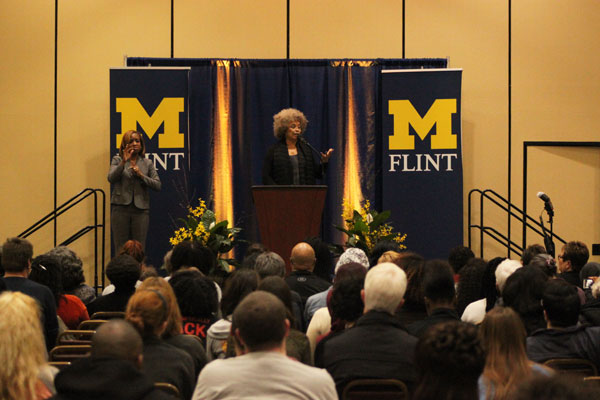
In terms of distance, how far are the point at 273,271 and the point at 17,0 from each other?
270 inches

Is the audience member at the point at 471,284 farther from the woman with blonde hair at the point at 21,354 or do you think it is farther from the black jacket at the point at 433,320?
the woman with blonde hair at the point at 21,354

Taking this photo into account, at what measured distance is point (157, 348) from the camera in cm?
312

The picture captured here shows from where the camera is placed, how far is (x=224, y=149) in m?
9.71

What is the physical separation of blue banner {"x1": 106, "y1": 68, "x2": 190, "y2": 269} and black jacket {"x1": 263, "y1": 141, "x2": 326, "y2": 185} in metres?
1.48

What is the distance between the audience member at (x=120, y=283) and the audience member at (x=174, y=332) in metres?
1.16

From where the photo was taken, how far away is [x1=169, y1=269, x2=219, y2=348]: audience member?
4.03 m

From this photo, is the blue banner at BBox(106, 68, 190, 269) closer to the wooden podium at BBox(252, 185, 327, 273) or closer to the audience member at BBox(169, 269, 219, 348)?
the wooden podium at BBox(252, 185, 327, 273)

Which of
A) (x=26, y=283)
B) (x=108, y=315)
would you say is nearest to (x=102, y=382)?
(x=26, y=283)

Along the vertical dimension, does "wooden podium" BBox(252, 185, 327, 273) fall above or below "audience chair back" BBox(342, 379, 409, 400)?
above

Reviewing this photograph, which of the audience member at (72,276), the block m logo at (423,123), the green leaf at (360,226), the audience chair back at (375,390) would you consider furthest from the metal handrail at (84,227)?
the audience chair back at (375,390)

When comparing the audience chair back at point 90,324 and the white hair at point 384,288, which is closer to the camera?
the white hair at point 384,288

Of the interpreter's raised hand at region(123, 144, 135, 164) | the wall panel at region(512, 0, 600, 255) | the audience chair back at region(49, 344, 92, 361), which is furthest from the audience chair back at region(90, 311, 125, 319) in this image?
the wall panel at region(512, 0, 600, 255)

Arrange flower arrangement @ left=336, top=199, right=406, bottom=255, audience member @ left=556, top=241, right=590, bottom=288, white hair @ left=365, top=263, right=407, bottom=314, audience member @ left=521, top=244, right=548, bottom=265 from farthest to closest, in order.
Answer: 1. flower arrangement @ left=336, top=199, right=406, bottom=255
2. audience member @ left=521, top=244, right=548, bottom=265
3. audience member @ left=556, top=241, right=590, bottom=288
4. white hair @ left=365, top=263, right=407, bottom=314

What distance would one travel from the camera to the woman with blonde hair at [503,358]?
2699 mm
